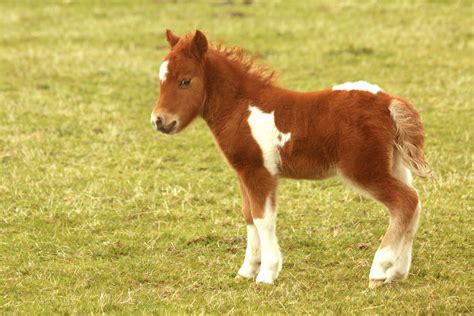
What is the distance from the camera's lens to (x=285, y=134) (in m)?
7.32

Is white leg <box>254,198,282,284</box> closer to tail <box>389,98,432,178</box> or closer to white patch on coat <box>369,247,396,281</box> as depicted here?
white patch on coat <box>369,247,396,281</box>

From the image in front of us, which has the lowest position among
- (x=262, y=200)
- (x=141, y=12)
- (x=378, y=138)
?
(x=141, y=12)

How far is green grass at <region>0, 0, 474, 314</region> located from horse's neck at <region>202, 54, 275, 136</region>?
55.2 inches

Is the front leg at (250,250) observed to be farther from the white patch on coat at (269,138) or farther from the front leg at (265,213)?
the white patch on coat at (269,138)

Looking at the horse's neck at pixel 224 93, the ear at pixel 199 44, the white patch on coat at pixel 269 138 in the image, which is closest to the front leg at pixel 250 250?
the white patch on coat at pixel 269 138

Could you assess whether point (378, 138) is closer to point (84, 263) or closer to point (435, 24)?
point (84, 263)

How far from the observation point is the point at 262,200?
289 inches

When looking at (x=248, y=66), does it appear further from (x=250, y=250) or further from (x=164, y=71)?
(x=250, y=250)

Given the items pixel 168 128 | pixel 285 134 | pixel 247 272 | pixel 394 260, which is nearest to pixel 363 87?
pixel 285 134

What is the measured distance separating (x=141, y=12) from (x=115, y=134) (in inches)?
400

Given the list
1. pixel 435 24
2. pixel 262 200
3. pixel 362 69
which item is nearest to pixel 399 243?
pixel 262 200

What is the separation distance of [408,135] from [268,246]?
1467 millimetres

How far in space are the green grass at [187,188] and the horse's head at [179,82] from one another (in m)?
1.41

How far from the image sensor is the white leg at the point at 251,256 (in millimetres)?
7656
